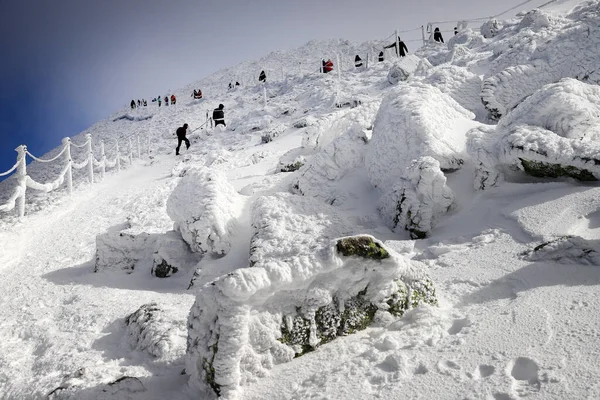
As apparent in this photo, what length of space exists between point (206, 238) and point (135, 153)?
14.4m

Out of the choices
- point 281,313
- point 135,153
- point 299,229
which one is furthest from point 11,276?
point 135,153

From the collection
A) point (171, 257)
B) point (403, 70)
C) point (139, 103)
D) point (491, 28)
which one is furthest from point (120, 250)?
point (139, 103)

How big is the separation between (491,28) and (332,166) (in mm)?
19227

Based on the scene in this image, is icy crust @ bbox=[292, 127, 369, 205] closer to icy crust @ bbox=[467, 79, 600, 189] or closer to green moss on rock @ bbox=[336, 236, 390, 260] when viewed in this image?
icy crust @ bbox=[467, 79, 600, 189]

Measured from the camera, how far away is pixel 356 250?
2.14 metres


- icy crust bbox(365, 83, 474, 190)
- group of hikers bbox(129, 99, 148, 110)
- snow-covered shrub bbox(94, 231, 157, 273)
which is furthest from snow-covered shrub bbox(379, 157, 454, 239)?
group of hikers bbox(129, 99, 148, 110)

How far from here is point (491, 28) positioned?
65.0 ft

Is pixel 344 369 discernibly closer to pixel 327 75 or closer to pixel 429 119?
pixel 429 119

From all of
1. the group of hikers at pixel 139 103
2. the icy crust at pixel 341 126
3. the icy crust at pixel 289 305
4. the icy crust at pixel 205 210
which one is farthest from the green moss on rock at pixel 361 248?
the group of hikers at pixel 139 103

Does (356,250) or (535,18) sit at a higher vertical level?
(535,18)

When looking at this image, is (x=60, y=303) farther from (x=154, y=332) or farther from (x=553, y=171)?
(x=553, y=171)

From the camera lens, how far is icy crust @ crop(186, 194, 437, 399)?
73.1 inches

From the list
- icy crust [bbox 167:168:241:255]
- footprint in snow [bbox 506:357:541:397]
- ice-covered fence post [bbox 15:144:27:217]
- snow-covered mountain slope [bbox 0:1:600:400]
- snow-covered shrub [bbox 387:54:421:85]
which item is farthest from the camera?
snow-covered shrub [bbox 387:54:421:85]

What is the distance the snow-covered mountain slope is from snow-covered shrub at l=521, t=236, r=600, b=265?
11mm
